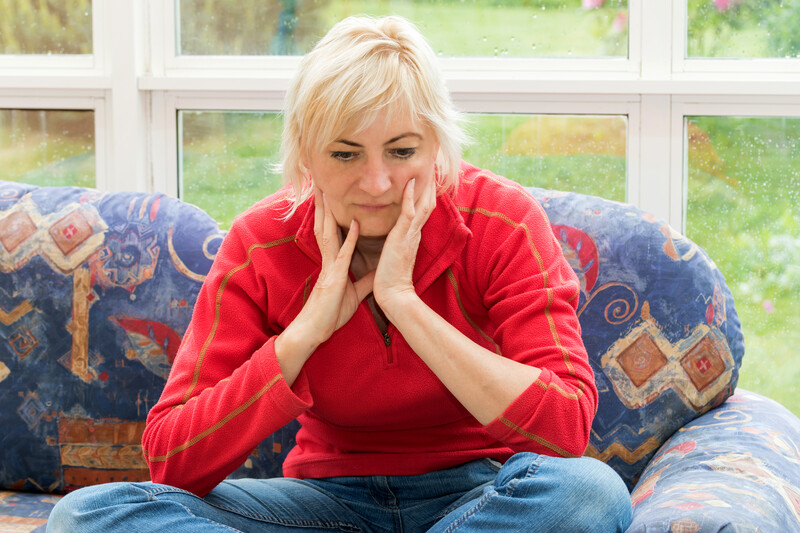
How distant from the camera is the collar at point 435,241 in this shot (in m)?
1.40

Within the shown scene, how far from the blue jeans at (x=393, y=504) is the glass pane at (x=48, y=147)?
1.30m

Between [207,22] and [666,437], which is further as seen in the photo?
[207,22]

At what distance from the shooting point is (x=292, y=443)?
1.74m

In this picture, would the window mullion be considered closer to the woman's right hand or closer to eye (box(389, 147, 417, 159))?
the woman's right hand

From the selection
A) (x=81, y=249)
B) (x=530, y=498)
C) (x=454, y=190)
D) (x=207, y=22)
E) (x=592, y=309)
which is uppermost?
(x=207, y=22)

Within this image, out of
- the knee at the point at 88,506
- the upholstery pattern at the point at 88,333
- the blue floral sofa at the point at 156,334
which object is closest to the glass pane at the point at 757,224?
the blue floral sofa at the point at 156,334

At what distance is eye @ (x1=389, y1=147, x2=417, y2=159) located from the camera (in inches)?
51.6

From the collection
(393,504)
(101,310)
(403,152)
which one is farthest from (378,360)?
(101,310)

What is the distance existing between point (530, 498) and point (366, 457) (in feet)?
1.28

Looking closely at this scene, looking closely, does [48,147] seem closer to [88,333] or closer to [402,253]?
[88,333]

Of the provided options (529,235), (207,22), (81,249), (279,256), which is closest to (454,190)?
(529,235)

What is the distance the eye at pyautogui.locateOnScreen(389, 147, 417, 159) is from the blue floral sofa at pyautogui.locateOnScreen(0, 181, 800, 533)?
490mm

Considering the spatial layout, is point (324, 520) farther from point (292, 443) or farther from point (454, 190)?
point (454, 190)

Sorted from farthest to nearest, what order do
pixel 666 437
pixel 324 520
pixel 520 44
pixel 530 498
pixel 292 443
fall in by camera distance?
pixel 520 44, pixel 292 443, pixel 666 437, pixel 324 520, pixel 530 498
